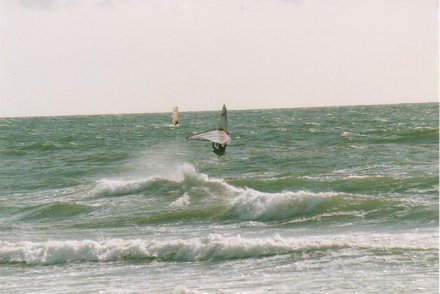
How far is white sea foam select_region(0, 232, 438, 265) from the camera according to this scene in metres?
15.2

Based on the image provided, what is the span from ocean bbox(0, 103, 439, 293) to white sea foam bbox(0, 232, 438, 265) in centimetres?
4

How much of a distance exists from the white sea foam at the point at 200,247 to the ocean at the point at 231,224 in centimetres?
4

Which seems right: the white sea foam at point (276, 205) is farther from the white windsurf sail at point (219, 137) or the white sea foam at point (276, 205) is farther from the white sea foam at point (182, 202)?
the white windsurf sail at point (219, 137)

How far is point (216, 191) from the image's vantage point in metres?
25.4

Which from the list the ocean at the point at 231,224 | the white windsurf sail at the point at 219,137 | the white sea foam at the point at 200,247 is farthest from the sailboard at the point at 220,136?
the white sea foam at the point at 200,247

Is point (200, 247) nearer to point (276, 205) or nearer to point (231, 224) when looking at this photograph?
point (231, 224)

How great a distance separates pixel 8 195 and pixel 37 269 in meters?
12.7

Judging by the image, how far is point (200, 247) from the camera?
1564 cm

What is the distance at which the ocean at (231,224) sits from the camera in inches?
522

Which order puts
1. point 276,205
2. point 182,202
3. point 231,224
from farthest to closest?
1. point 182,202
2. point 276,205
3. point 231,224

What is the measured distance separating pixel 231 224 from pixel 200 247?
4.20m

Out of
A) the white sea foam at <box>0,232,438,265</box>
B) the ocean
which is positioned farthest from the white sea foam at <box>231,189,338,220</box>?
the white sea foam at <box>0,232,438,265</box>

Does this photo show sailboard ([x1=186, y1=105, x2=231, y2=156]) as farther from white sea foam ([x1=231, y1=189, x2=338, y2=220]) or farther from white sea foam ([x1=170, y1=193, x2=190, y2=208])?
white sea foam ([x1=170, y1=193, x2=190, y2=208])

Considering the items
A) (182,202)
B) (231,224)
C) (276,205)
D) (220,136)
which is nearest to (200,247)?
(231,224)
